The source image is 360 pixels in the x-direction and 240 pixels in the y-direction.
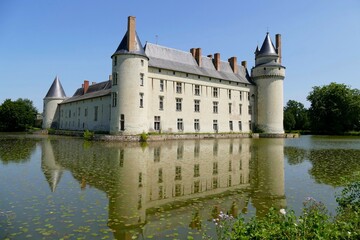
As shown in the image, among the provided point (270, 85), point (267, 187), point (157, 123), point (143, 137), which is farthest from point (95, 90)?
point (267, 187)

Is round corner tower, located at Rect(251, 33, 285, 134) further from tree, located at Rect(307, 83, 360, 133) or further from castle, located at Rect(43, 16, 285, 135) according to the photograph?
tree, located at Rect(307, 83, 360, 133)

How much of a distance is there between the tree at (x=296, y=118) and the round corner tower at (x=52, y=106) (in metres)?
45.8

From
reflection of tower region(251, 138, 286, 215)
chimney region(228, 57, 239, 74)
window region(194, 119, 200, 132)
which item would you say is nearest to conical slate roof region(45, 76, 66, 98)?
window region(194, 119, 200, 132)

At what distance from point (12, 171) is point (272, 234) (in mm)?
9464

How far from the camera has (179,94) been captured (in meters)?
32.9

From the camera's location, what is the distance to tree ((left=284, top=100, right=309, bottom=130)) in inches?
2469

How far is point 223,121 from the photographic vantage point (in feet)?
123

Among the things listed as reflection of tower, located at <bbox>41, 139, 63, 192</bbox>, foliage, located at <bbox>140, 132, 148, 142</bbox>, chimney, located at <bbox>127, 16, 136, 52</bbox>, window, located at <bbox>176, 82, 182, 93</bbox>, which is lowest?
reflection of tower, located at <bbox>41, 139, 63, 192</bbox>

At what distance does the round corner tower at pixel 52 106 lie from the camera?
4869cm

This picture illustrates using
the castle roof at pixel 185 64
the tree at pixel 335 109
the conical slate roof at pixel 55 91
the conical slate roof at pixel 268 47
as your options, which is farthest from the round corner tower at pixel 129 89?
the tree at pixel 335 109

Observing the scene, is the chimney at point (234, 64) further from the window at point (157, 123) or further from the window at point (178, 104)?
the window at point (157, 123)

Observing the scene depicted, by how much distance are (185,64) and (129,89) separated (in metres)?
10.2

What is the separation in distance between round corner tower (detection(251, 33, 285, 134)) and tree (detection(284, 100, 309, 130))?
986 inches

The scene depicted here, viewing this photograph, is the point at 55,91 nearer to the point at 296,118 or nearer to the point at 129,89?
the point at 129,89
